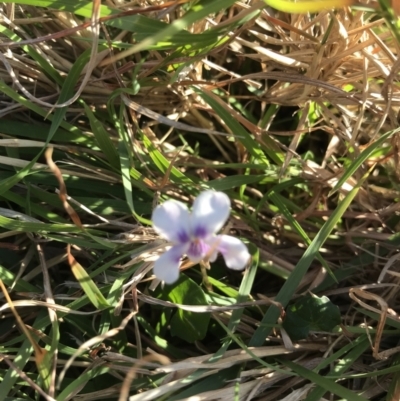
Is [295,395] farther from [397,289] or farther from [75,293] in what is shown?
[75,293]

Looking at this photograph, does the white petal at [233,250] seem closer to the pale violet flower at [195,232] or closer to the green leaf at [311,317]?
the pale violet flower at [195,232]

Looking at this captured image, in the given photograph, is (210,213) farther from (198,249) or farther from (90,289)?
(90,289)

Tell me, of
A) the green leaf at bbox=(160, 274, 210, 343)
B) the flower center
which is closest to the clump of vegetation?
the green leaf at bbox=(160, 274, 210, 343)

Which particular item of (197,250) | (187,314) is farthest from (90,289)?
(197,250)

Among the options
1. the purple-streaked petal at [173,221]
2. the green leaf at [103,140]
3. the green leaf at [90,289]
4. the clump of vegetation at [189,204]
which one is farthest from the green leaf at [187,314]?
the purple-streaked petal at [173,221]

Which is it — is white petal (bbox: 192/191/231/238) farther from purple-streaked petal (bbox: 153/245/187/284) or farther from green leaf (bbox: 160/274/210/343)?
green leaf (bbox: 160/274/210/343)
